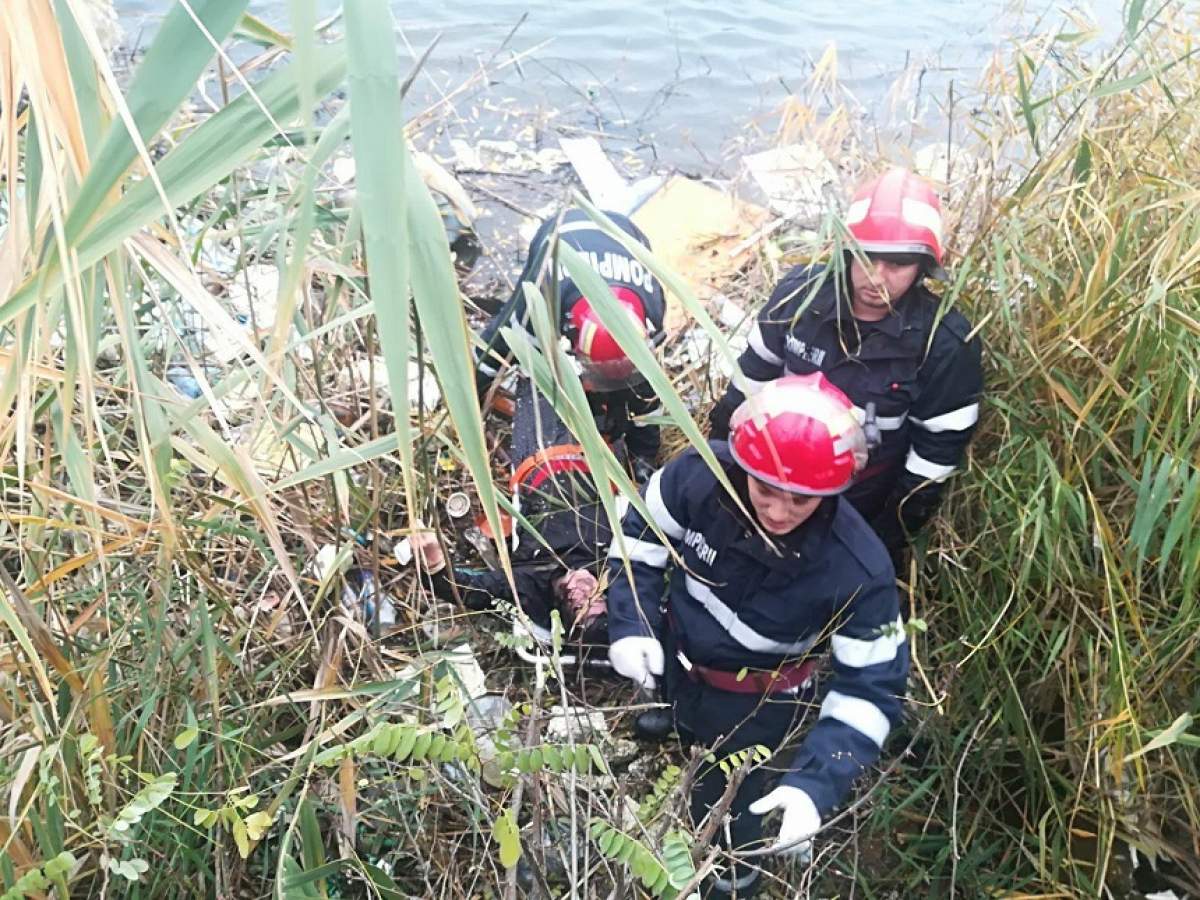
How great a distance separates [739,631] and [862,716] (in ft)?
1.16

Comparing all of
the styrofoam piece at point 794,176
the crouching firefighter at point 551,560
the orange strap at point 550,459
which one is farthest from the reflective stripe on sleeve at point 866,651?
the styrofoam piece at point 794,176

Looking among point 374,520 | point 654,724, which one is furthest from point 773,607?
point 374,520

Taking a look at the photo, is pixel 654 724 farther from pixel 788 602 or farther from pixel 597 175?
pixel 597 175

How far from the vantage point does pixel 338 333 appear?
8.46 feet

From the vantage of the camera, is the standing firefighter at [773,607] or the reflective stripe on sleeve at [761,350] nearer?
the standing firefighter at [773,607]

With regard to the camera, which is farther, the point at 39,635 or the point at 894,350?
the point at 894,350

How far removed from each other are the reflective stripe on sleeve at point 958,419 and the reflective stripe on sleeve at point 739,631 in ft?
2.49

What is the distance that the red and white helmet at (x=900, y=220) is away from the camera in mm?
2566

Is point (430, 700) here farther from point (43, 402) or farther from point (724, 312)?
point (724, 312)

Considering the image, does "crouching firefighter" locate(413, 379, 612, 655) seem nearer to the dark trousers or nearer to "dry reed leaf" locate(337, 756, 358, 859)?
the dark trousers

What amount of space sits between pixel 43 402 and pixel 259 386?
32 centimetres

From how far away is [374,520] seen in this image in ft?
5.35

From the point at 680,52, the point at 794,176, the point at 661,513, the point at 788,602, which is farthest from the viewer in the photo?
the point at 680,52

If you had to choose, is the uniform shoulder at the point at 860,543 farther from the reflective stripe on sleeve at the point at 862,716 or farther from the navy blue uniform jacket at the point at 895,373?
the navy blue uniform jacket at the point at 895,373
